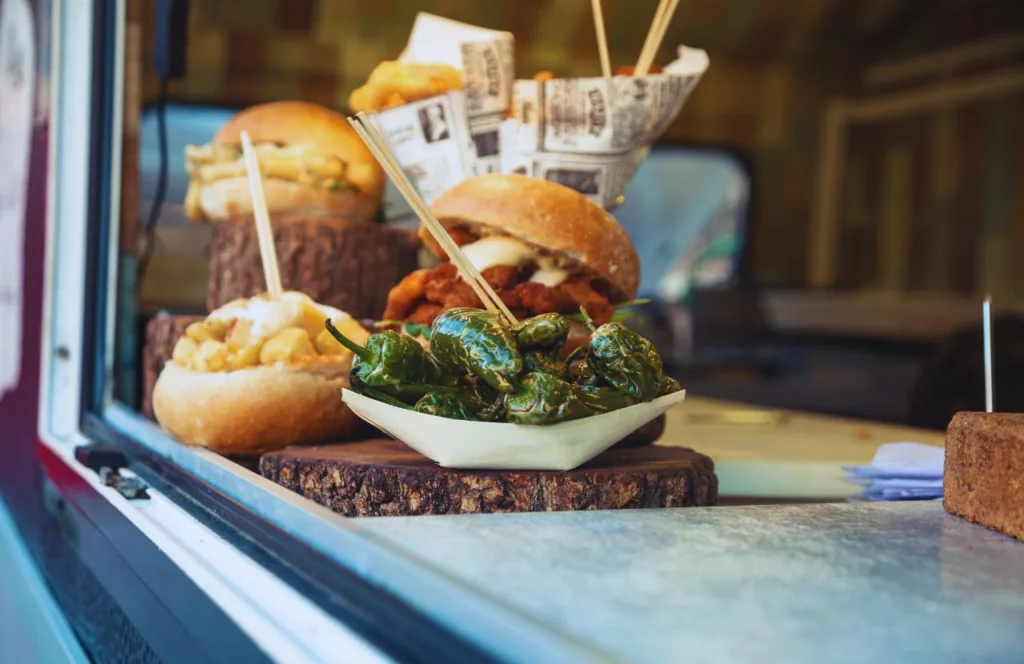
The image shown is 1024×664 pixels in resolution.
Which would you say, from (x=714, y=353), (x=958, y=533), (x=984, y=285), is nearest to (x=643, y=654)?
(x=958, y=533)

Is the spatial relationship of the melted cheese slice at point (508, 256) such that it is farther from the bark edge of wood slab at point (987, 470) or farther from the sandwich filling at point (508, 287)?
the bark edge of wood slab at point (987, 470)

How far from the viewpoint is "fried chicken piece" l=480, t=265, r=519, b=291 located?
137 centimetres

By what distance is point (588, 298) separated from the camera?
141 centimetres

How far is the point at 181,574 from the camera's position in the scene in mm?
1035

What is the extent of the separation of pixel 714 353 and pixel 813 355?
0.50 metres

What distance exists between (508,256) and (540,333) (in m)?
0.35

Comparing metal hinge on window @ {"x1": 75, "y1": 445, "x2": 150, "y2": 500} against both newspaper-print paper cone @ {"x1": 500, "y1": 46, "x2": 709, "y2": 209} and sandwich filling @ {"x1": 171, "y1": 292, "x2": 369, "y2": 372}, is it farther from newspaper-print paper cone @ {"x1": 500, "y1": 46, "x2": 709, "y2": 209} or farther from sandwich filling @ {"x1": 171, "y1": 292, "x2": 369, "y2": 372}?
newspaper-print paper cone @ {"x1": 500, "y1": 46, "x2": 709, "y2": 209}

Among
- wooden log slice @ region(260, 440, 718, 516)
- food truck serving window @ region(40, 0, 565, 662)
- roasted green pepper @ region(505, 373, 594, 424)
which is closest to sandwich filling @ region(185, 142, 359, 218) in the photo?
food truck serving window @ region(40, 0, 565, 662)

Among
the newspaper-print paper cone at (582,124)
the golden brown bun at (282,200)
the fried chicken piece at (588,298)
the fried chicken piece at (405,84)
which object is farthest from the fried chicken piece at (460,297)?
the golden brown bun at (282,200)

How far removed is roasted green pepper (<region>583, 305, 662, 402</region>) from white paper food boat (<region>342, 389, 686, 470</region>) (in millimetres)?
23

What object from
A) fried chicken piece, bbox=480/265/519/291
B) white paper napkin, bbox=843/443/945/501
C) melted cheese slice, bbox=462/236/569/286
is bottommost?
white paper napkin, bbox=843/443/945/501

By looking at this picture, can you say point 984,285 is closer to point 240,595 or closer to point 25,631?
point 25,631

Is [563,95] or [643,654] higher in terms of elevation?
[563,95]

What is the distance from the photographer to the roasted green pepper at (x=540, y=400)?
1031 mm
